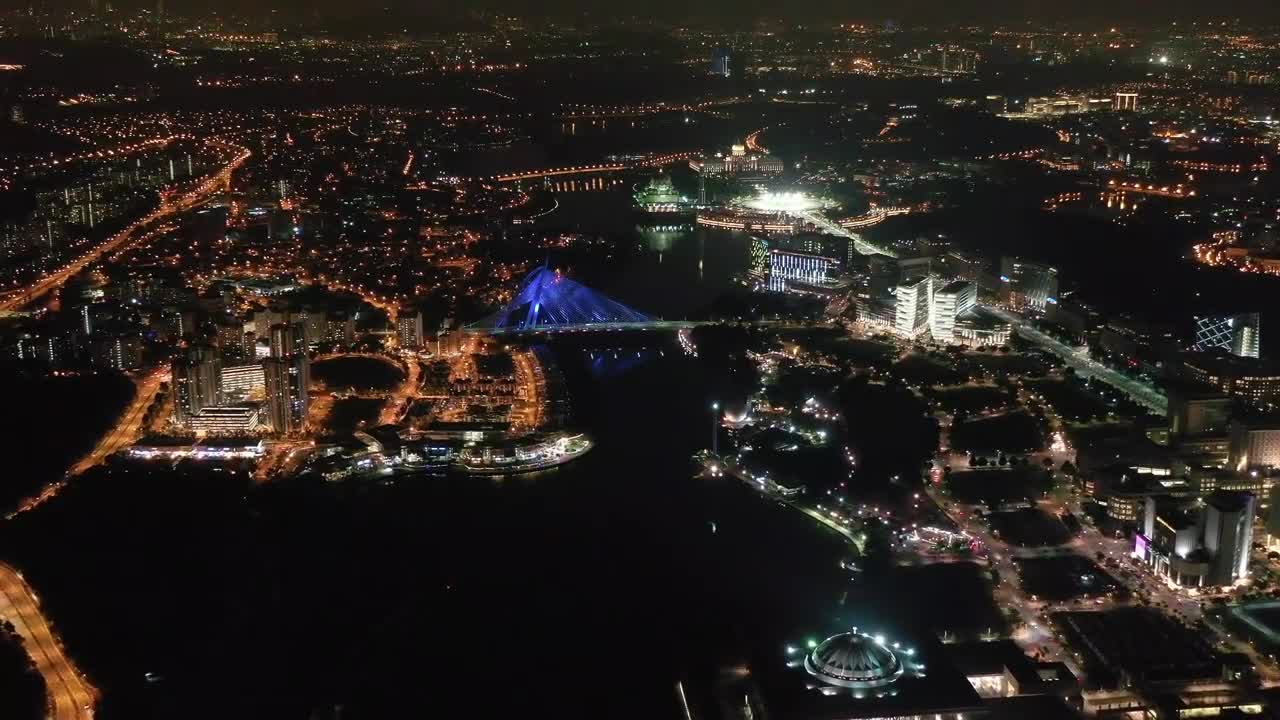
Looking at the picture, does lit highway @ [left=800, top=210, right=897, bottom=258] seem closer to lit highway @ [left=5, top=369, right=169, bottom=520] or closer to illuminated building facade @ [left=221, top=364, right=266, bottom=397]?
illuminated building facade @ [left=221, top=364, right=266, bottom=397]

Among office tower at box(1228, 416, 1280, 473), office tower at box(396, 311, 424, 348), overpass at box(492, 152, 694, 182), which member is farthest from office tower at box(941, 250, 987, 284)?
overpass at box(492, 152, 694, 182)

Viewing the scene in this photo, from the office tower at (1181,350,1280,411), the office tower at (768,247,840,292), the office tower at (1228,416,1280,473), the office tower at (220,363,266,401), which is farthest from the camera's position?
the office tower at (768,247,840,292)

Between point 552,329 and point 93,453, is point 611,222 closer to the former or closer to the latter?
point 552,329

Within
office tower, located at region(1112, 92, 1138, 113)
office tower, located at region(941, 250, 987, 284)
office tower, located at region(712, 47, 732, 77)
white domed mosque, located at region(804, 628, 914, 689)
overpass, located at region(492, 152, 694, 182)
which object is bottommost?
white domed mosque, located at region(804, 628, 914, 689)

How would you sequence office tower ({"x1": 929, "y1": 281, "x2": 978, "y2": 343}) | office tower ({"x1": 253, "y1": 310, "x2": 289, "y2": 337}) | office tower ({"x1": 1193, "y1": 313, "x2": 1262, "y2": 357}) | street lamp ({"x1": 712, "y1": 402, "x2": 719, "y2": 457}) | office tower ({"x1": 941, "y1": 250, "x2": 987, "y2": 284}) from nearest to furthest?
street lamp ({"x1": 712, "y1": 402, "x2": 719, "y2": 457})
office tower ({"x1": 1193, "y1": 313, "x2": 1262, "y2": 357})
office tower ({"x1": 253, "y1": 310, "x2": 289, "y2": 337})
office tower ({"x1": 929, "y1": 281, "x2": 978, "y2": 343})
office tower ({"x1": 941, "y1": 250, "x2": 987, "y2": 284})

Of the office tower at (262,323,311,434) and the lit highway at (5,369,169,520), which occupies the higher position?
the office tower at (262,323,311,434)

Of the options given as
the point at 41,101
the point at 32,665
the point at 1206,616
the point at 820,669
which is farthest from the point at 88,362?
the point at 41,101
